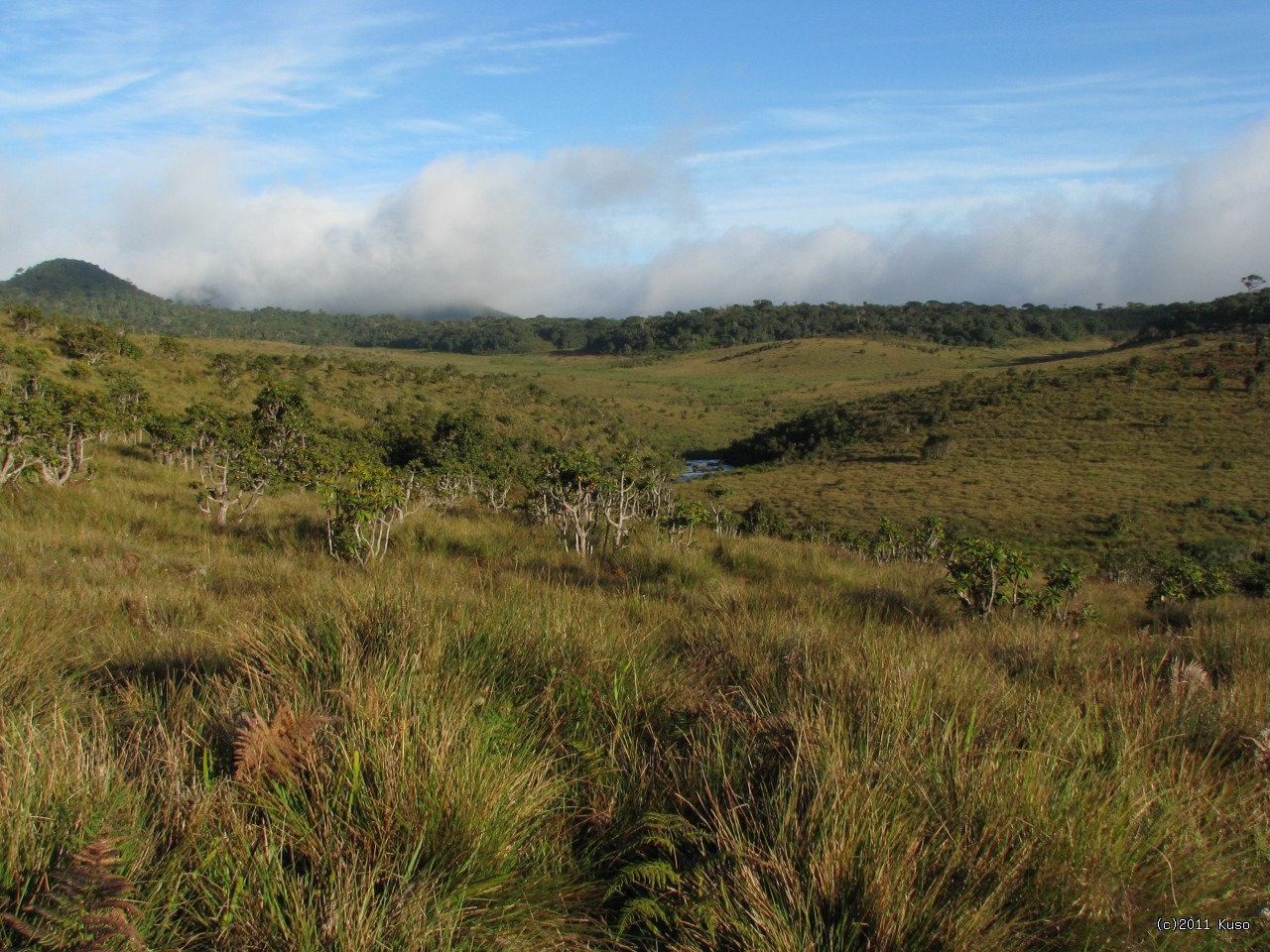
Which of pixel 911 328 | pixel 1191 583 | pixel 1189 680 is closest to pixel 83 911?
pixel 1189 680

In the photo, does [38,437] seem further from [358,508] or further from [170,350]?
[170,350]

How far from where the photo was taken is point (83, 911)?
1590mm

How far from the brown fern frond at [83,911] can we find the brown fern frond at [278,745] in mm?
510

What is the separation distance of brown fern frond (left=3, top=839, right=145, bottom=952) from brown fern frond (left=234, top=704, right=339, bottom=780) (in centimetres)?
51

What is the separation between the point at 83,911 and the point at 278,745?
2.64 ft

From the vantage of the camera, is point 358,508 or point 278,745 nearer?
point 278,745

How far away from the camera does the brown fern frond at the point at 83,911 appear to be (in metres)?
1.56

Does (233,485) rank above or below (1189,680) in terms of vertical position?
above

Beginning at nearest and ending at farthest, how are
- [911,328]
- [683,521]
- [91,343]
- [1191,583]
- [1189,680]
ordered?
[1189,680]
[683,521]
[1191,583]
[91,343]
[911,328]

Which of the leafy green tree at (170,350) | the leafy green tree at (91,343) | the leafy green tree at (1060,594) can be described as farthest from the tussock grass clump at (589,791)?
the leafy green tree at (170,350)

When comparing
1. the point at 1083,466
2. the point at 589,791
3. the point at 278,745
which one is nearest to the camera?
the point at 278,745

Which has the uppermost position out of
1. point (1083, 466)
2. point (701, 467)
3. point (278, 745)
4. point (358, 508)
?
point (278, 745)

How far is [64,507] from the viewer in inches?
425

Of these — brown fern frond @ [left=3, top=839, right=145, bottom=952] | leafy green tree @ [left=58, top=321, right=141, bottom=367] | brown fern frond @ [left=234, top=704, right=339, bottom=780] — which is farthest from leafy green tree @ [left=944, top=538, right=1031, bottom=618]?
leafy green tree @ [left=58, top=321, right=141, bottom=367]
